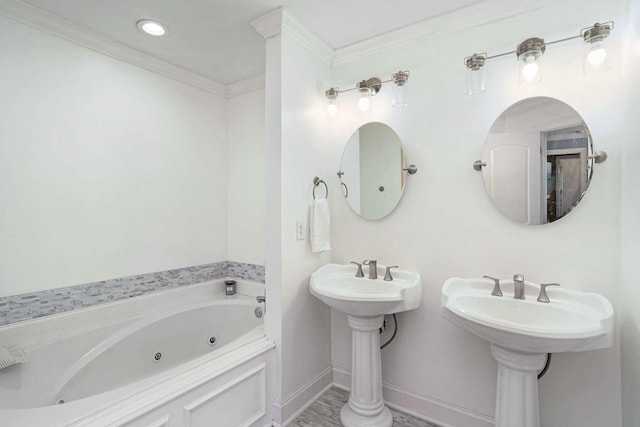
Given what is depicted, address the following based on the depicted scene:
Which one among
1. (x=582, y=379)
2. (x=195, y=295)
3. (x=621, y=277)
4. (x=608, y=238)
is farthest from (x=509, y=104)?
(x=195, y=295)

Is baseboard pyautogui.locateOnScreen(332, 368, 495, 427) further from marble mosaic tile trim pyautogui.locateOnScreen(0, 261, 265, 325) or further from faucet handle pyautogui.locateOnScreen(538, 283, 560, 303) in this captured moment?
marble mosaic tile trim pyautogui.locateOnScreen(0, 261, 265, 325)

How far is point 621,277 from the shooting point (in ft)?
4.61

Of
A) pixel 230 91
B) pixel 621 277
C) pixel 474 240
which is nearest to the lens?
pixel 621 277

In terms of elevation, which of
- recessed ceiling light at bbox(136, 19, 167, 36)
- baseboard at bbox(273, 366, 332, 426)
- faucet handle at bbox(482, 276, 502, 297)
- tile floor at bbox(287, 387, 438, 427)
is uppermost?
recessed ceiling light at bbox(136, 19, 167, 36)

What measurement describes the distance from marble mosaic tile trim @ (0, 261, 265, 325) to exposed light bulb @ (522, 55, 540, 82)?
2342 millimetres

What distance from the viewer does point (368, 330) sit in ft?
6.05

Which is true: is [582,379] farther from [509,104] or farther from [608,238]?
[509,104]

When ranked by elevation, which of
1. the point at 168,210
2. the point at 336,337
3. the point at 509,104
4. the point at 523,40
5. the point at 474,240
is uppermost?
the point at 523,40

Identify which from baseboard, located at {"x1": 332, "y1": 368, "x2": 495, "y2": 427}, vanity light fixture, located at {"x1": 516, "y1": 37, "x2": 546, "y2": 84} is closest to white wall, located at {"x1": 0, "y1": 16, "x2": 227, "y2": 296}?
baseboard, located at {"x1": 332, "y1": 368, "x2": 495, "y2": 427}

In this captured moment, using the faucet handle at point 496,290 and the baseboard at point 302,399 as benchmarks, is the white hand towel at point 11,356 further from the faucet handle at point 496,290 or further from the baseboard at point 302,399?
the faucet handle at point 496,290

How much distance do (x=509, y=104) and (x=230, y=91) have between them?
93.2 inches

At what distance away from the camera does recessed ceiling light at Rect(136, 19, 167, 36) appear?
1.90m

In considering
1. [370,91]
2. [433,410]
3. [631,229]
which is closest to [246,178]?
[370,91]

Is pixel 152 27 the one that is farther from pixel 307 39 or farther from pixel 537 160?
pixel 537 160
